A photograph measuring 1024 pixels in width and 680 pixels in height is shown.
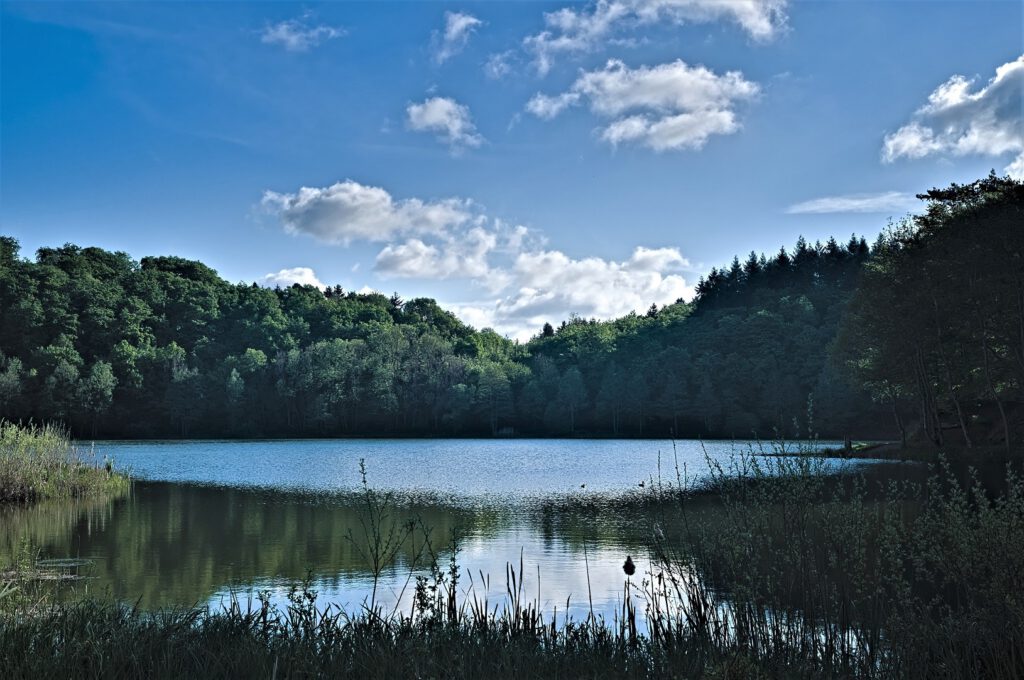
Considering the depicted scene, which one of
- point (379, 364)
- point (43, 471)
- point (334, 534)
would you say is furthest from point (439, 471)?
point (379, 364)

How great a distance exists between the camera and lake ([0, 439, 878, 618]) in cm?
1197

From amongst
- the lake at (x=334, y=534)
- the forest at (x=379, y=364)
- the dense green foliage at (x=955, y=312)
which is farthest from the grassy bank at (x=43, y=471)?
the forest at (x=379, y=364)

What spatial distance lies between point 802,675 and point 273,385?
322 ft

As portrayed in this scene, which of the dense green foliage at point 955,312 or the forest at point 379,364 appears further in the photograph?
the forest at point 379,364

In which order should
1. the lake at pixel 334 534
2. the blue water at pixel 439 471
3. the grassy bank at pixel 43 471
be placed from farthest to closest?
1. the blue water at pixel 439 471
2. the grassy bank at pixel 43 471
3. the lake at pixel 334 534

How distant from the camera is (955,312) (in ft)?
104

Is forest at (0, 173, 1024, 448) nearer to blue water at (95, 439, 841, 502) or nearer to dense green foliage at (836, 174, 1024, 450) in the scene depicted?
dense green foliage at (836, 174, 1024, 450)

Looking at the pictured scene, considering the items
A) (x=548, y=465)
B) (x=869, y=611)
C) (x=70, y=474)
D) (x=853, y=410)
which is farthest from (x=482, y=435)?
(x=869, y=611)

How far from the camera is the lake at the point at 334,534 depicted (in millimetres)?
11969

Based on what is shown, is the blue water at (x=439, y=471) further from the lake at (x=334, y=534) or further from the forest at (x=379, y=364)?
the forest at (x=379, y=364)

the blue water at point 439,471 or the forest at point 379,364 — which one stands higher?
the forest at point 379,364

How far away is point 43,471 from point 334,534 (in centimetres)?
1148

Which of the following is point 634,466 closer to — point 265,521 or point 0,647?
point 265,521

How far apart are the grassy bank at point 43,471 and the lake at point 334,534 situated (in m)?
1.20
